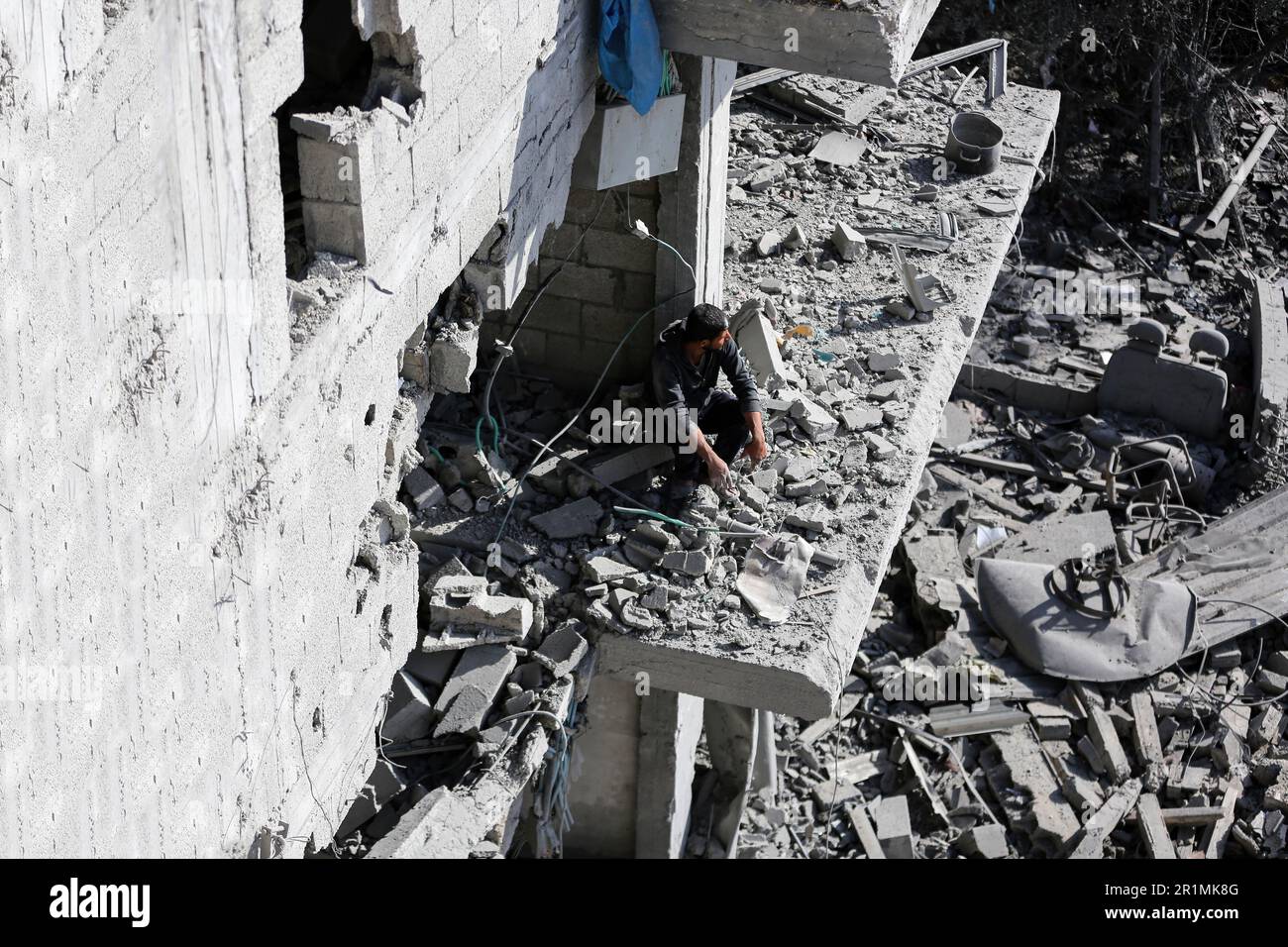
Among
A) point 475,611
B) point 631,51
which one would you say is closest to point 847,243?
point 631,51

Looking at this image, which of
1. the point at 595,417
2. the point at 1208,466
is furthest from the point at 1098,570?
the point at 595,417

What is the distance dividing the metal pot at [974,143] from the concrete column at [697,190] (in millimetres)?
3462

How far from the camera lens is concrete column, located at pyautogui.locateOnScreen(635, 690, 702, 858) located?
1038cm

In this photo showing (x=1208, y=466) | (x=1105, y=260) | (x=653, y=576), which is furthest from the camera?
(x=1105, y=260)

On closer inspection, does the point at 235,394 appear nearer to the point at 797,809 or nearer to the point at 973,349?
the point at 797,809

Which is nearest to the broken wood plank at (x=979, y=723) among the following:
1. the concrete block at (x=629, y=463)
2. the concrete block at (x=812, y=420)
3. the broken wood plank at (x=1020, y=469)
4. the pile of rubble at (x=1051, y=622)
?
the pile of rubble at (x=1051, y=622)

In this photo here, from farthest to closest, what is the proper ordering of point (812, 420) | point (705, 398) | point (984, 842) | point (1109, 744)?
point (1109, 744) → point (984, 842) → point (812, 420) → point (705, 398)

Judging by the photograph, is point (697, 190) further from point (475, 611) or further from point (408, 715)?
point (408, 715)

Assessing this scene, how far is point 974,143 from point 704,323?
16.9ft

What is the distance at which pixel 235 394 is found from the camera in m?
5.57

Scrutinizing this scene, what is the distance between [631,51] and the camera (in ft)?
28.0

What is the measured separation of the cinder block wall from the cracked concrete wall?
8.75 ft

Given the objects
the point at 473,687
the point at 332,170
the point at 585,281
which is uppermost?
the point at 332,170

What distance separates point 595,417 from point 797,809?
409 centimetres
